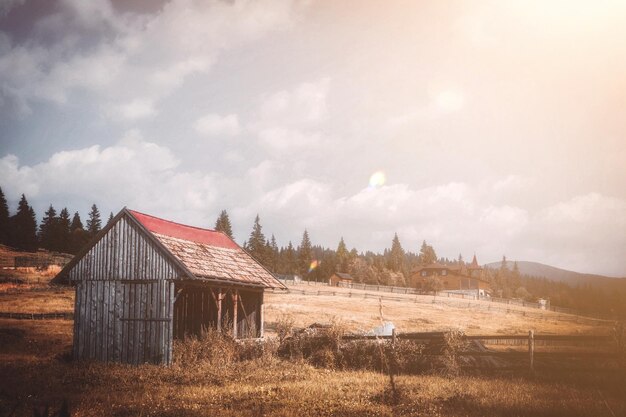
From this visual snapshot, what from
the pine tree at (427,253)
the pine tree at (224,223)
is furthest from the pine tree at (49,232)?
the pine tree at (427,253)

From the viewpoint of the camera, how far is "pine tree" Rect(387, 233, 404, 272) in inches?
5279

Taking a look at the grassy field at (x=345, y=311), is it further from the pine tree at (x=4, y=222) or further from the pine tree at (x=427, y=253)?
the pine tree at (x=427, y=253)

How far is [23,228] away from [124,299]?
238 feet

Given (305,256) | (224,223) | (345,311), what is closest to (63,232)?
(224,223)

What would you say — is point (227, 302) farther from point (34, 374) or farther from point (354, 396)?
point (354, 396)

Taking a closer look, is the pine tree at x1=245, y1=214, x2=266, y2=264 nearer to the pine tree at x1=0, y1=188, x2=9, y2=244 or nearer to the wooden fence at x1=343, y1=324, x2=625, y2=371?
the pine tree at x1=0, y1=188, x2=9, y2=244

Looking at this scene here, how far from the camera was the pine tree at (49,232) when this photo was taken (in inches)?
3597

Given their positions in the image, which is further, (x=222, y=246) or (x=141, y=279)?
(x=222, y=246)

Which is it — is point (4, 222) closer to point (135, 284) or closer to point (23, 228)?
point (23, 228)

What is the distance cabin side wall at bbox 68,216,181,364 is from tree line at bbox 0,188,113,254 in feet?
184

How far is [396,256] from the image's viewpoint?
138m

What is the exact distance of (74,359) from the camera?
61.9 ft

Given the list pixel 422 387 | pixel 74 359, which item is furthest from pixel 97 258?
pixel 422 387

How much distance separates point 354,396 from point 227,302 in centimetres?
1368
